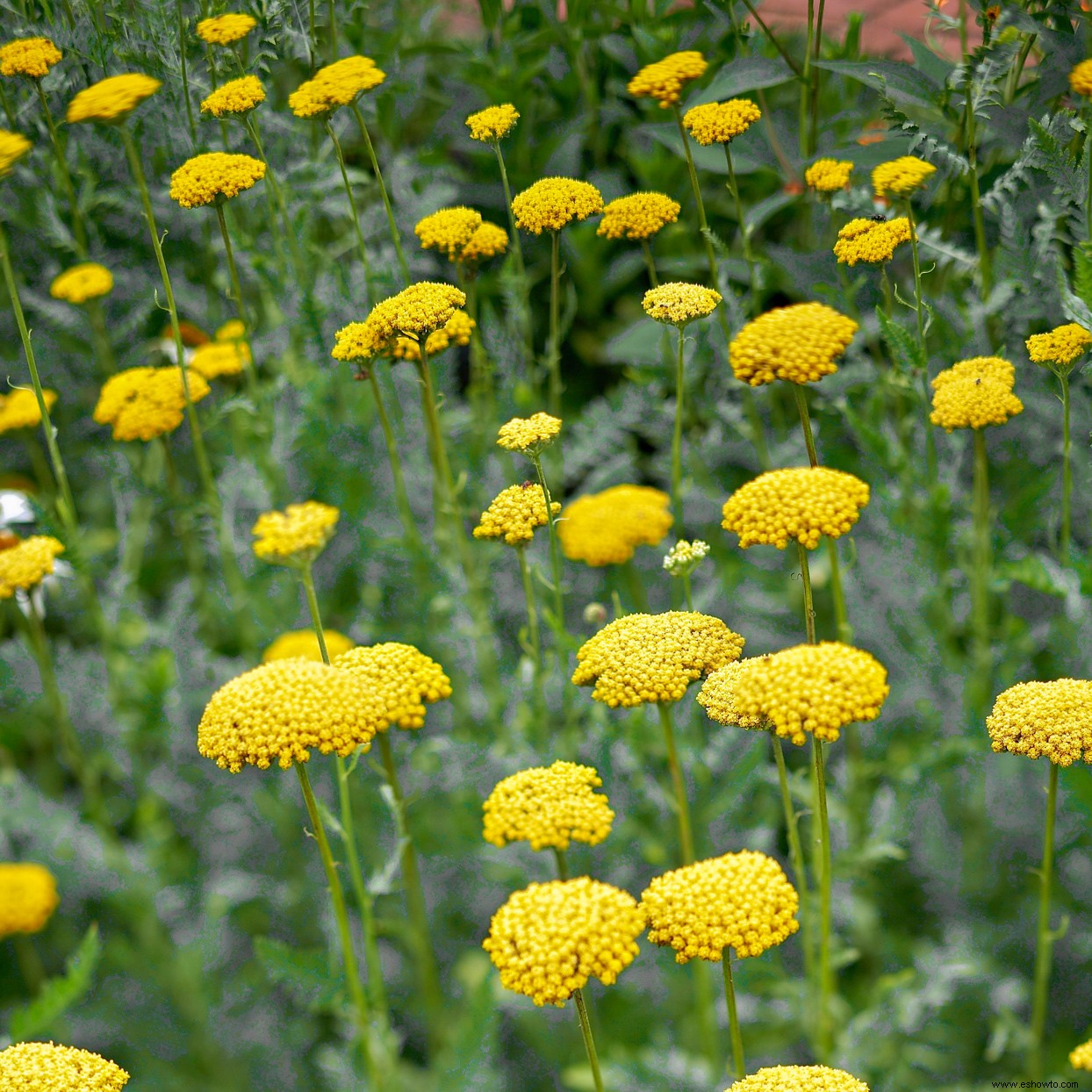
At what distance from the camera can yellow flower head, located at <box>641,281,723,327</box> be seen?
2.06 ft

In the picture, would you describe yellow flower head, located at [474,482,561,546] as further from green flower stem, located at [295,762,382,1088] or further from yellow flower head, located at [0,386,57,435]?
yellow flower head, located at [0,386,57,435]

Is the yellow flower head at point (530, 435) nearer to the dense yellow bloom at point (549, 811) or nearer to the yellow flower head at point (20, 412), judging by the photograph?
the dense yellow bloom at point (549, 811)

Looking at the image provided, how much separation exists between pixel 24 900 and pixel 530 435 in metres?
0.78

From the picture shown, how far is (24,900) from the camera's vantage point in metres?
1.05

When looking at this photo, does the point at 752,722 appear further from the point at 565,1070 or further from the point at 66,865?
the point at 66,865

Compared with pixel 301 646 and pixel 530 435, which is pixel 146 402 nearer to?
pixel 301 646

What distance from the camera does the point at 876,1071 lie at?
943 mm

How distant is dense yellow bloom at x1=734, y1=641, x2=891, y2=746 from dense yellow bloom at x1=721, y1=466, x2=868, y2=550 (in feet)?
0.18

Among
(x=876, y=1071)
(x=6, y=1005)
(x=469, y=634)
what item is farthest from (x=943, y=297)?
(x=6, y=1005)

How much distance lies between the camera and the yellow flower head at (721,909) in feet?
1.49

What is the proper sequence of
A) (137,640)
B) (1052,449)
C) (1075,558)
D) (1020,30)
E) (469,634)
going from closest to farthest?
(1020,30), (1075,558), (1052,449), (469,634), (137,640)

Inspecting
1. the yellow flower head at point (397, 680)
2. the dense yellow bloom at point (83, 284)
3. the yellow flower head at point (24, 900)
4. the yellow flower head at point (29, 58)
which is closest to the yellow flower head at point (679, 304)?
the yellow flower head at point (397, 680)

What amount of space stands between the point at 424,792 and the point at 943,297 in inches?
29.0

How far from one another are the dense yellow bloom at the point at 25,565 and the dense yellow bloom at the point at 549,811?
49 cm
